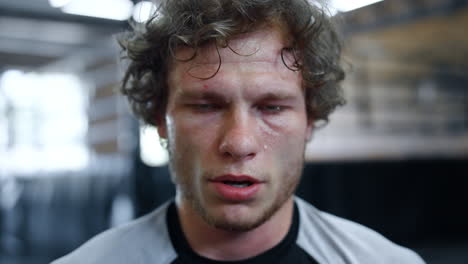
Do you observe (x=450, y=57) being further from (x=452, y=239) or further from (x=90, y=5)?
(x=90, y=5)

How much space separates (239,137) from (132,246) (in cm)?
41

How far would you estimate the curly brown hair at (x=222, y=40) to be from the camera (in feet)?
3.57

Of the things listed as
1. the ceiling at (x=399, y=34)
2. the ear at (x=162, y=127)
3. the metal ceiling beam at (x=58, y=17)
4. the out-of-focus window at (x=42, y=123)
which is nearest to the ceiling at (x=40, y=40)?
the ceiling at (x=399, y=34)

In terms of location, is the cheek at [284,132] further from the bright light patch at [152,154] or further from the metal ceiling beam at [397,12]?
the metal ceiling beam at [397,12]

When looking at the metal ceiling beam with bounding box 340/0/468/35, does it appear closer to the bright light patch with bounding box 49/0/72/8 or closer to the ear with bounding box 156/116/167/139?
the bright light patch with bounding box 49/0/72/8

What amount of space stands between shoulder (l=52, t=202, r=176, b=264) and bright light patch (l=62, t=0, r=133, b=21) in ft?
A: 6.56

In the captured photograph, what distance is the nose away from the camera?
100 cm

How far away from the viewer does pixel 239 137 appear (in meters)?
1.01

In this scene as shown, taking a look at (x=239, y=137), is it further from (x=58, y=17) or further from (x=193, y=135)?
(x=58, y=17)

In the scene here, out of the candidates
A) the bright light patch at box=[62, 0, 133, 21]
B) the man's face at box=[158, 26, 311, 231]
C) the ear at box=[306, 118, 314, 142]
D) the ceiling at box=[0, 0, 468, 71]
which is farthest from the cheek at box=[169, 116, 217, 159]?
the ceiling at box=[0, 0, 468, 71]

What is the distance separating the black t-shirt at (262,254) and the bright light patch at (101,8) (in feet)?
6.68

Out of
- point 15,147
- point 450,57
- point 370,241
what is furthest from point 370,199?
point 15,147

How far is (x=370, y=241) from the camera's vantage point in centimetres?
126

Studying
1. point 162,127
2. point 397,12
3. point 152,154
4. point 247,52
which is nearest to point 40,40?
point 152,154
